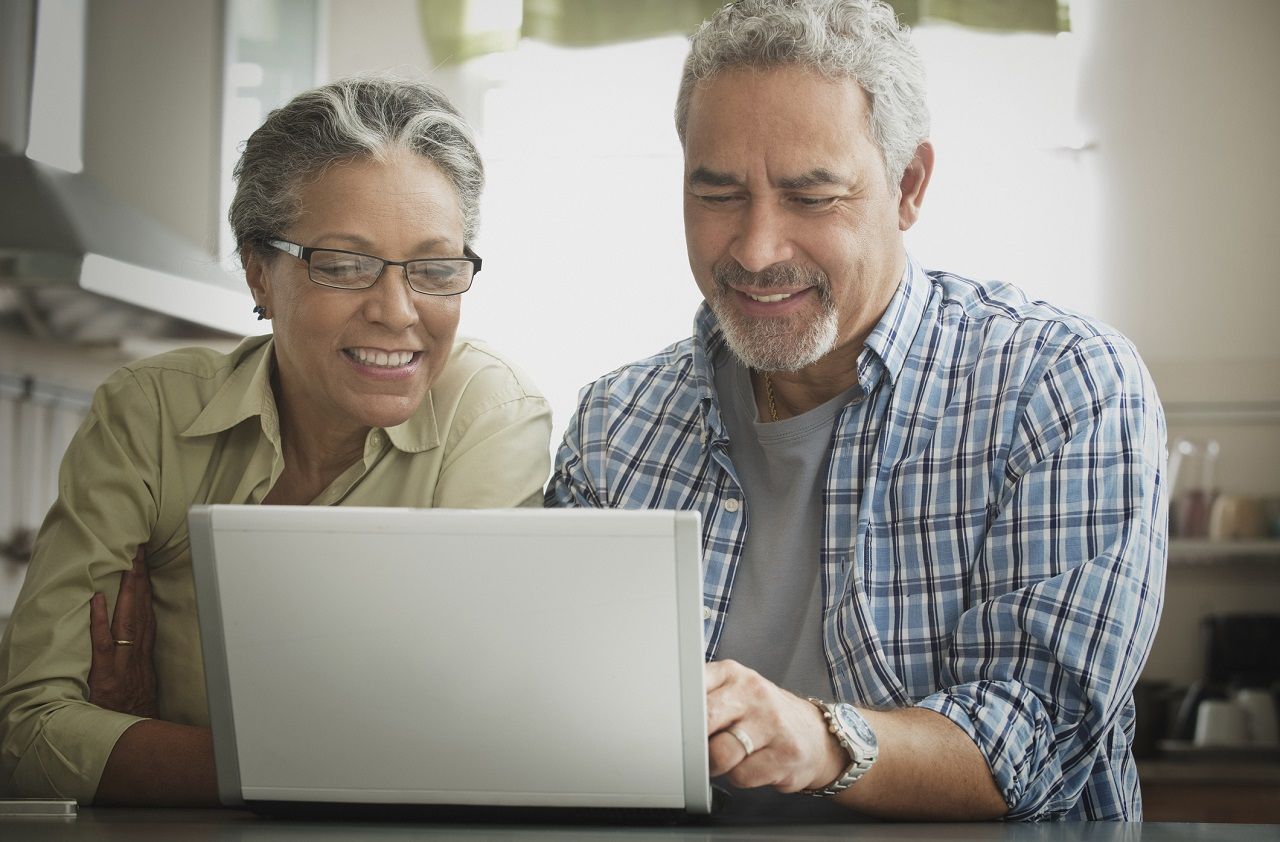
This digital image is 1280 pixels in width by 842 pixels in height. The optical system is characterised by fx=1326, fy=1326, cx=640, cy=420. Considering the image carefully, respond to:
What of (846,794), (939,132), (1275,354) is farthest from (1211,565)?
(846,794)

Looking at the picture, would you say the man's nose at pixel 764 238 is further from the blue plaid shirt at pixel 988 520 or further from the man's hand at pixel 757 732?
the man's hand at pixel 757 732

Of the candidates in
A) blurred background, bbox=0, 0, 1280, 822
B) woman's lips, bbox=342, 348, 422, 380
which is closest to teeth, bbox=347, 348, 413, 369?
woman's lips, bbox=342, 348, 422, 380

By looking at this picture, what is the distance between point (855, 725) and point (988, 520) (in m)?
0.32

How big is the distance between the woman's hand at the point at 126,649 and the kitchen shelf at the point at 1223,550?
2.63 metres

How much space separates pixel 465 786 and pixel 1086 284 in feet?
9.74

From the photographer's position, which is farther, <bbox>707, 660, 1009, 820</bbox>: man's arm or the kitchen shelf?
the kitchen shelf

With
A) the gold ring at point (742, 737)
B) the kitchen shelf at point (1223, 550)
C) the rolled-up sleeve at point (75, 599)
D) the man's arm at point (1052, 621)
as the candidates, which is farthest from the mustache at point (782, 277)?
the kitchen shelf at point (1223, 550)

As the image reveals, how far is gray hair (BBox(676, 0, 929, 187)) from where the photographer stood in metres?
1.35

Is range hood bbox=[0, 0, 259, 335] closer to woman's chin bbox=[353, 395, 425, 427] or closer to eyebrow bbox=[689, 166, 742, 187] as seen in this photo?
woman's chin bbox=[353, 395, 425, 427]

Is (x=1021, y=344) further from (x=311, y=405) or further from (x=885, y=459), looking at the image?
(x=311, y=405)

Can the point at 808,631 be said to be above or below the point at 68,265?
below

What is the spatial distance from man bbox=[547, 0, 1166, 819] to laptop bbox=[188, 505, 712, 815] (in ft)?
0.97

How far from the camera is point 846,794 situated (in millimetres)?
1064

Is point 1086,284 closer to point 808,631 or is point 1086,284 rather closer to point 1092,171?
point 1092,171
